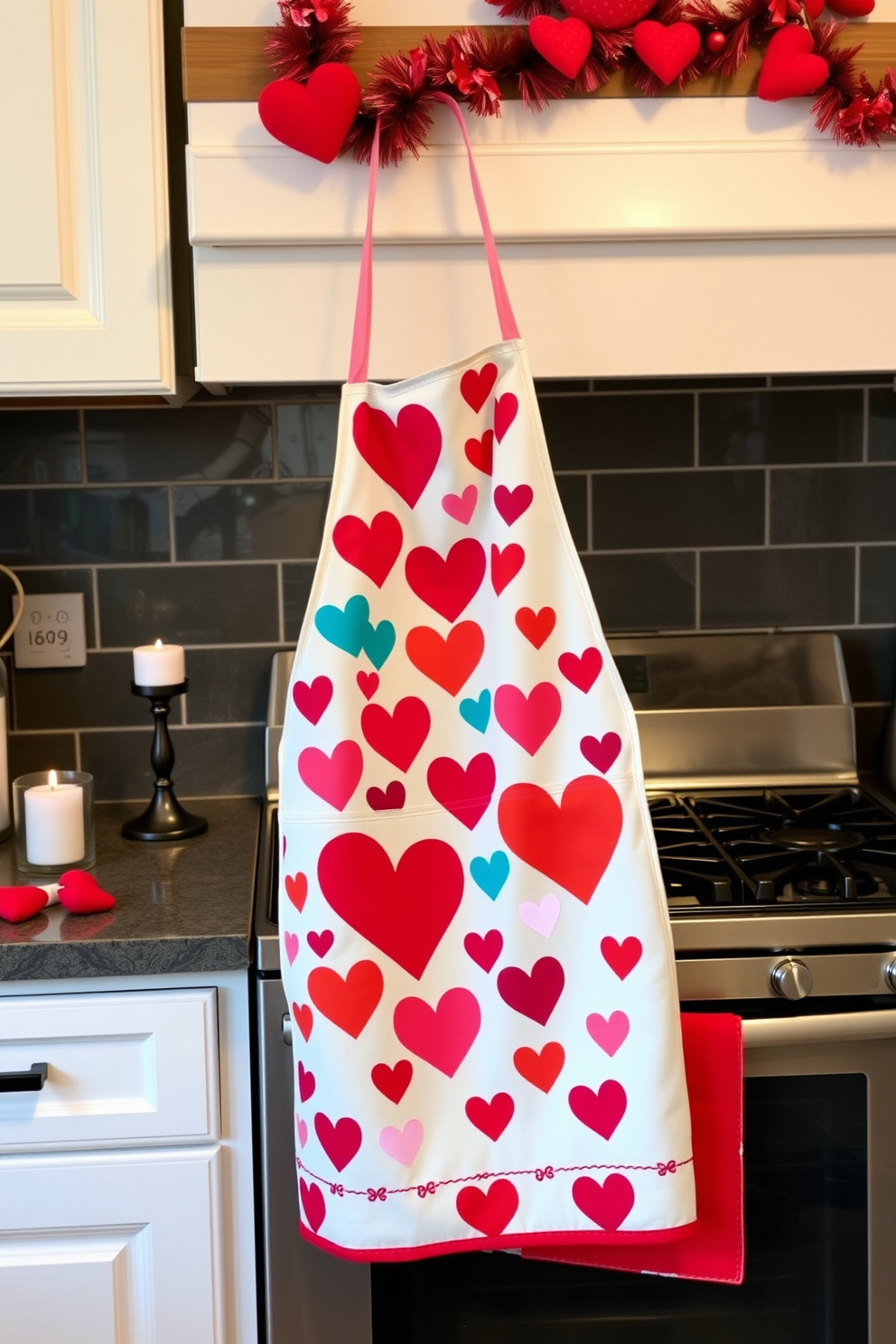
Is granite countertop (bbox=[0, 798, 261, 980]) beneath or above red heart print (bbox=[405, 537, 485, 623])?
beneath

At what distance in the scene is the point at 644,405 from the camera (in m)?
1.76

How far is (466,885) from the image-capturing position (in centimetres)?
124

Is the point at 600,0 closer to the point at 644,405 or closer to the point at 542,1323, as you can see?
the point at 644,405

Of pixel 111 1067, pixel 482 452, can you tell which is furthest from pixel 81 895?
pixel 482 452

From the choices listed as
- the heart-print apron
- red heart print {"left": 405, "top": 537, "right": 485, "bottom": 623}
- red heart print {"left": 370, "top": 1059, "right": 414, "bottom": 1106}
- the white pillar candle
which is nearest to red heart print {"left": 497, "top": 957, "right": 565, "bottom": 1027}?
the heart-print apron

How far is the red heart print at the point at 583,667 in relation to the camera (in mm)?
1224

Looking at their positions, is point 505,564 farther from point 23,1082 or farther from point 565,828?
point 23,1082

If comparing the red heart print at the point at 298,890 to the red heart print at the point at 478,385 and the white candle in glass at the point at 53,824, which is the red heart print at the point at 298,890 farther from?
the red heart print at the point at 478,385

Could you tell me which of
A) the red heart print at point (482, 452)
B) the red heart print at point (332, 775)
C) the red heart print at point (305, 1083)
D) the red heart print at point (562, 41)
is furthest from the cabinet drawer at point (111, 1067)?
the red heart print at point (562, 41)

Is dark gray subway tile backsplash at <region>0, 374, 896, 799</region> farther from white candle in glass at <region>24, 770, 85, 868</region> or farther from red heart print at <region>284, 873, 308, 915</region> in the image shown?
red heart print at <region>284, 873, 308, 915</region>

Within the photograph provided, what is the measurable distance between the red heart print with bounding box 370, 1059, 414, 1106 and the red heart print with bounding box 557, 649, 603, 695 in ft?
1.27

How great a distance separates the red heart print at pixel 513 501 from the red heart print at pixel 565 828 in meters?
0.25

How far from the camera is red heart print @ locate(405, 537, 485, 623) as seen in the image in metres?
1.26

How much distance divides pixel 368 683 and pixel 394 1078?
368 millimetres
